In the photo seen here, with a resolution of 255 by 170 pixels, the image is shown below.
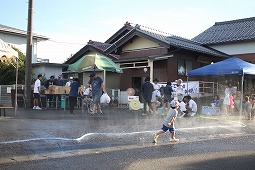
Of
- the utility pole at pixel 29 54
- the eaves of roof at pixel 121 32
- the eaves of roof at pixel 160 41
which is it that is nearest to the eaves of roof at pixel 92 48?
the eaves of roof at pixel 121 32

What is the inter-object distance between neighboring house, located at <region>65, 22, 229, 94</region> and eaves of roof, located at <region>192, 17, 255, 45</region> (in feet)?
8.44

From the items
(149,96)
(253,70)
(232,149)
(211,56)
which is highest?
(211,56)

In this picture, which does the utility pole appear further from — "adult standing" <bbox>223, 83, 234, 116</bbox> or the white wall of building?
the white wall of building

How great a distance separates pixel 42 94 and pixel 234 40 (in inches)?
625

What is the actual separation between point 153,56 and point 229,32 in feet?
35.0

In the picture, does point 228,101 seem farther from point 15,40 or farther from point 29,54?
point 15,40

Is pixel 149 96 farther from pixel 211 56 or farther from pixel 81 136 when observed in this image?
pixel 211 56

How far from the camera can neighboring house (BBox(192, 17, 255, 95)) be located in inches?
953

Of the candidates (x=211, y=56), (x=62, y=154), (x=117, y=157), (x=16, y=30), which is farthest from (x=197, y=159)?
(x=16, y=30)

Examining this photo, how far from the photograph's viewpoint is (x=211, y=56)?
23.4 metres

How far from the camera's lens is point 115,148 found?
678cm

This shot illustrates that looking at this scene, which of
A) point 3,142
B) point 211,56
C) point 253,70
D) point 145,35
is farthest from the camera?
point 211,56

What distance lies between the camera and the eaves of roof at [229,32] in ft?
82.9

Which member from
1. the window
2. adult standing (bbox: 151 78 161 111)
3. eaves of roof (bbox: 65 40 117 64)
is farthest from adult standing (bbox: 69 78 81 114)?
eaves of roof (bbox: 65 40 117 64)
